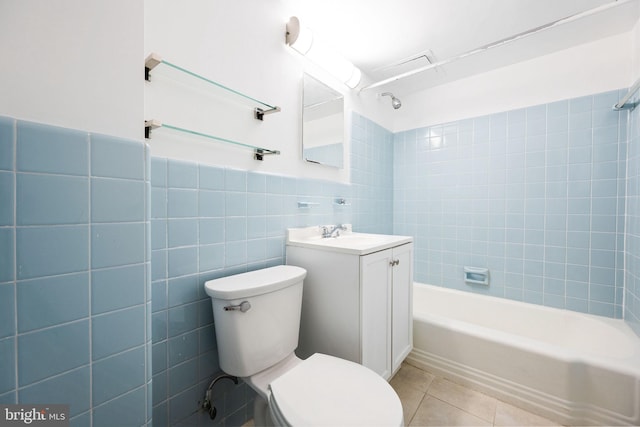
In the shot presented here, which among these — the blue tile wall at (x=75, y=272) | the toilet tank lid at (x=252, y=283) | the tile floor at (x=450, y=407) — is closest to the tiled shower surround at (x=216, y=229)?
the blue tile wall at (x=75, y=272)

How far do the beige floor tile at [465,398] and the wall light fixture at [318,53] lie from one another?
2138mm

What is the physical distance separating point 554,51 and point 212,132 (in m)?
2.51

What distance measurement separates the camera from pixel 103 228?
2.39ft

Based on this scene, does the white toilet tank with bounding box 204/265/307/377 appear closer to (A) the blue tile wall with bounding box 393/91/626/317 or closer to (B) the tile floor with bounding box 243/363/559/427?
(B) the tile floor with bounding box 243/363/559/427

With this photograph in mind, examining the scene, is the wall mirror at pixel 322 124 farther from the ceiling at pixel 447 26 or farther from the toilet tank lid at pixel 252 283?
the toilet tank lid at pixel 252 283

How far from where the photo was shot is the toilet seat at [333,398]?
748 mm

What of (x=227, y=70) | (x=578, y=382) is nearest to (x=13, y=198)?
(x=227, y=70)

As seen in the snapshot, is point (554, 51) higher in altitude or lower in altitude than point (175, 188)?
higher

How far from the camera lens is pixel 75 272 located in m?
0.68

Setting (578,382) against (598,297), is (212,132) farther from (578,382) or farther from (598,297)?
(598,297)

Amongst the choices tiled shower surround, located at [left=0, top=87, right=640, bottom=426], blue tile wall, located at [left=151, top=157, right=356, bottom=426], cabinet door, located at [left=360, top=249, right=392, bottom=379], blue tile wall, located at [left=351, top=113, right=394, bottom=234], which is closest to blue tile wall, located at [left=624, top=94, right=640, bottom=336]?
tiled shower surround, located at [left=0, top=87, right=640, bottom=426]

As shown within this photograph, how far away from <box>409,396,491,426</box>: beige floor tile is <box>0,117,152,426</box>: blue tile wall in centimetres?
129

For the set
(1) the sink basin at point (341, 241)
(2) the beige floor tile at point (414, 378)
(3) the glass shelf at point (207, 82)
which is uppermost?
(3) the glass shelf at point (207, 82)

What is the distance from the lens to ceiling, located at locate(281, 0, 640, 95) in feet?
4.77
